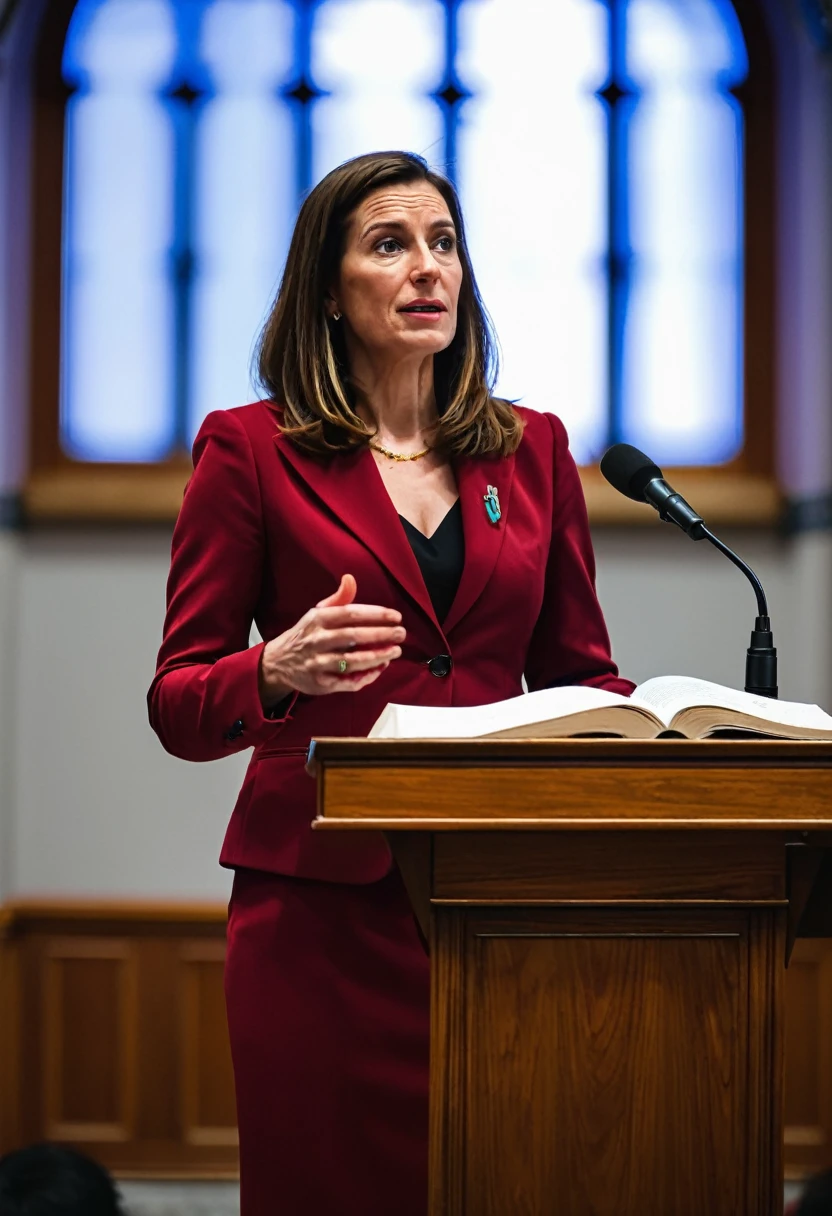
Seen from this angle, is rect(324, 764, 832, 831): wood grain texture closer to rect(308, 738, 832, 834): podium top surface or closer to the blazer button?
rect(308, 738, 832, 834): podium top surface

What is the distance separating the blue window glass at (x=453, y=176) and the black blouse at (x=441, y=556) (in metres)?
2.48

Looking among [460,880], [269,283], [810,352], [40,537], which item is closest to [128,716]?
[40,537]

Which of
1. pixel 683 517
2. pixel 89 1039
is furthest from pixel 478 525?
pixel 89 1039

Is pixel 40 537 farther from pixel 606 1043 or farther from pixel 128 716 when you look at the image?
pixel 606 1043

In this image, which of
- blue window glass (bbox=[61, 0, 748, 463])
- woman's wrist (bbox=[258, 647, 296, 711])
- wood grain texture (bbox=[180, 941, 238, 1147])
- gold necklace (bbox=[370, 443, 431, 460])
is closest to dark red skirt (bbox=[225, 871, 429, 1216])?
woman's wrist (bbox=[258, 647, 296, 711])

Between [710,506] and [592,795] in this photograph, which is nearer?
[592,795]

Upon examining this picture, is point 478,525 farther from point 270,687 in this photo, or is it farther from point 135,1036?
point 135,1036

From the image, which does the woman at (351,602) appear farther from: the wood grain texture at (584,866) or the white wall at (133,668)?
the white wall at (133,668)

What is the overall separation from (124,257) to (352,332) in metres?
2.54

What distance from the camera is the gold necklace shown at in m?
1.93

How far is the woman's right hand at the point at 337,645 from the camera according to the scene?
1.34 metres

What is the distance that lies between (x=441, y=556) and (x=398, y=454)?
21 cm

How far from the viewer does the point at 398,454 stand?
1.95m

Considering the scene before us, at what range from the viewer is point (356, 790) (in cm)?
123
